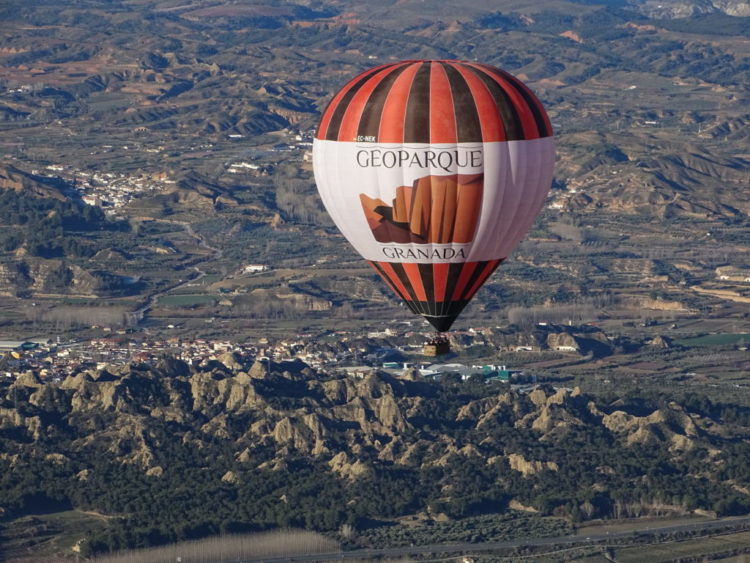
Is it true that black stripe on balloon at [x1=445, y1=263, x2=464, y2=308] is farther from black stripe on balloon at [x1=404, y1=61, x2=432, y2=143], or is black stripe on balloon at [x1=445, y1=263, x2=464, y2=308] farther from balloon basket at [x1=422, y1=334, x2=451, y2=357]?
black stripe on balloon at [x1=404, y1=61, x2=432, y2=143]

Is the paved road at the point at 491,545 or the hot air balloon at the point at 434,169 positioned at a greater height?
the hot air balloon at the point at 434,169

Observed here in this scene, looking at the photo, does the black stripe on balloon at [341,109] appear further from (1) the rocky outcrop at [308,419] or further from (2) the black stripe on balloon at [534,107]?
(1) the rocky outcrop at [308,419]

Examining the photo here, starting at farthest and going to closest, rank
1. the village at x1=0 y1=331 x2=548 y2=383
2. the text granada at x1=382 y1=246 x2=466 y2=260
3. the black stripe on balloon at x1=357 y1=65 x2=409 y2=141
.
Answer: the village at x1=0 y1=331 x2=548 y2=383 → the text granada at x1=382 y1=246 x2=466 y2=260 → the black stripe on balloon at x1=357 y1=65 x2=409 y2=141

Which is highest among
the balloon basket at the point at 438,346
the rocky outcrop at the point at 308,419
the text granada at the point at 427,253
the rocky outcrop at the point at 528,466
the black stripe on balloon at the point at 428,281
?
the text granada at the point at 427,253

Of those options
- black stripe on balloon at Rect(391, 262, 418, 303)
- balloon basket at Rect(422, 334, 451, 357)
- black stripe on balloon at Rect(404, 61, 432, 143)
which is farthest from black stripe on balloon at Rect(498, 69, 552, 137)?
balloon basket at Rect(422, 334, 451, 357)

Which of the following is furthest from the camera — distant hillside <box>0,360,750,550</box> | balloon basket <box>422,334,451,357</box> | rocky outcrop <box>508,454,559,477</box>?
rocky outcrop <box>508,454,559,477</box>

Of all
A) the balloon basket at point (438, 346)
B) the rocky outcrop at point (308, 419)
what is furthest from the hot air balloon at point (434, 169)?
the rocky outcrop at point (308, 419)

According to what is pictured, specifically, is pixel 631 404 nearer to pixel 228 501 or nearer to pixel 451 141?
pixel 228 501
